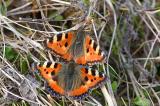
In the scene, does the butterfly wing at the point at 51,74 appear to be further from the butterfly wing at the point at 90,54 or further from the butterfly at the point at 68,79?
the butterfly wing at the point at 90,54

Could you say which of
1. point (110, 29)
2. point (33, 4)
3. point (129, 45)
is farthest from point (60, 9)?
point (129, 45)

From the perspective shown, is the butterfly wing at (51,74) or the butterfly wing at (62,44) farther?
the butterfly wing at (62,44)

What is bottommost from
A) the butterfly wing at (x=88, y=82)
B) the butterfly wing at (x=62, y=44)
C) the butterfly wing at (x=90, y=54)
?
the butterfly wing at (x=88, y=82)

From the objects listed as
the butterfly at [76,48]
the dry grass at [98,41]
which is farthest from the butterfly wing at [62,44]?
the dry grass at [98,41]

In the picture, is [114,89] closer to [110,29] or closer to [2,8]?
[110,29]

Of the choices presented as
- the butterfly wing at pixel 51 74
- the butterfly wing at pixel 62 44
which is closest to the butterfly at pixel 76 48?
the butterfly wing at pixel 62 44

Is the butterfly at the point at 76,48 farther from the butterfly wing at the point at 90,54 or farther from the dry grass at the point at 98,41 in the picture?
the dry grass at the point at 98,41

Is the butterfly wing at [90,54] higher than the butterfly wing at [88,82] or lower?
higher
